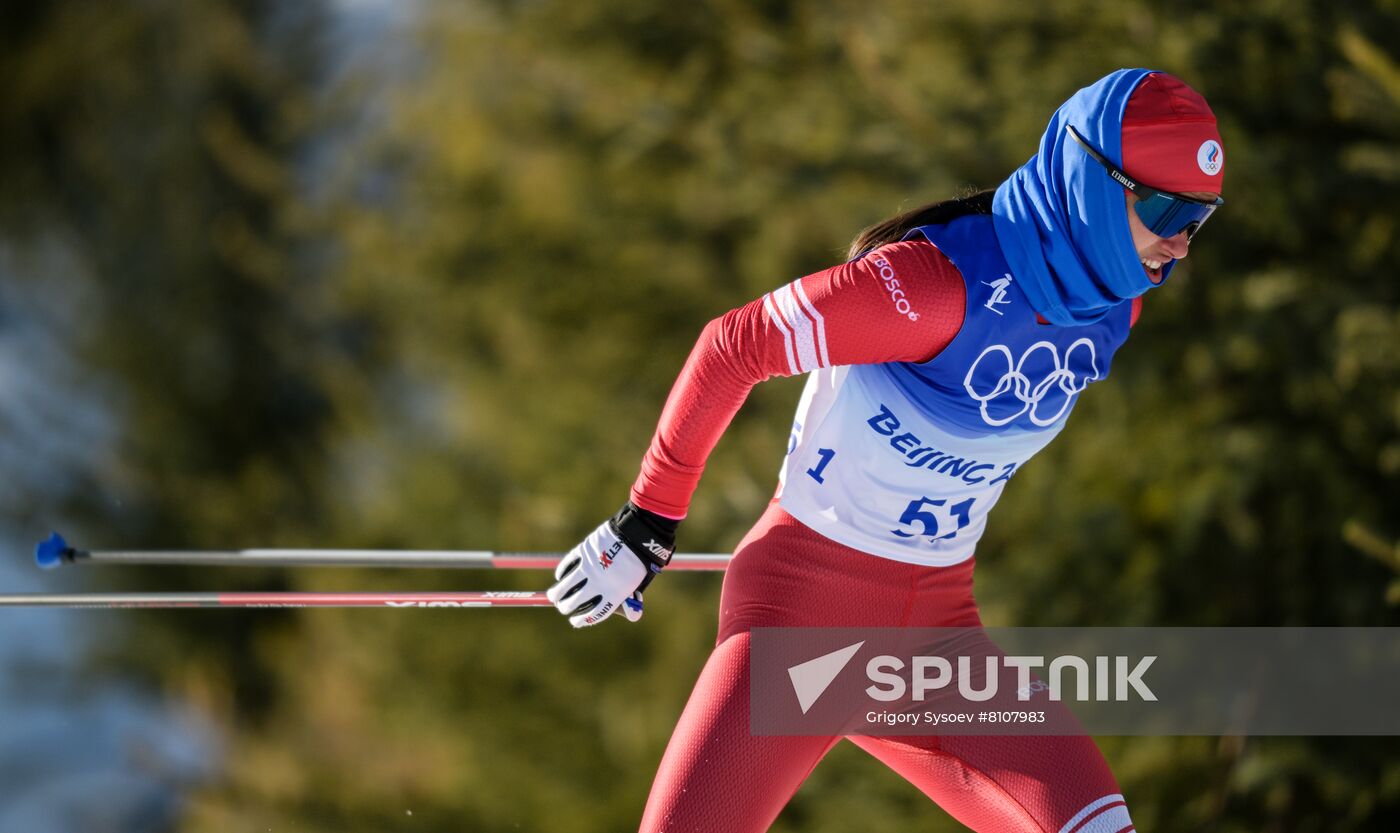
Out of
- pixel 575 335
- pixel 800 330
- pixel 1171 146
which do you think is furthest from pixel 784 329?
pixel 575 335

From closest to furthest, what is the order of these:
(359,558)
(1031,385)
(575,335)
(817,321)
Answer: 1. (817,321)
2. (1031,385)
3. (359,558)
4. (575,335)

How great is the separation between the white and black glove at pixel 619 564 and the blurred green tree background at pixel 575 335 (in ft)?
8.16

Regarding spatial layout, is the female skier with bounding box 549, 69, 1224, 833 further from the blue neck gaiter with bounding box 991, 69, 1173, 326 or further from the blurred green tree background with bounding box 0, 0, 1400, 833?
the blurred green tree background with bounding box 0, 0, 1400, 833

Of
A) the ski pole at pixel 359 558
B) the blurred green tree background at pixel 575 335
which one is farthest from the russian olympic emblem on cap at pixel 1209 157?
the blurred green tree background at pixel 575 335

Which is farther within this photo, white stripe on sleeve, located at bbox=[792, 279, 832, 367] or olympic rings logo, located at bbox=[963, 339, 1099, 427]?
olympic rings logo, located at bbox=[963, 339, 1099, 427]

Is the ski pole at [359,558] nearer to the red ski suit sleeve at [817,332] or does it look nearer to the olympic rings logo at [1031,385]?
the red ski suit sleeve at [817,332]

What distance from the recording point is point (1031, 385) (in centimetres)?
244

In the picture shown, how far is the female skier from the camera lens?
2.30 meters

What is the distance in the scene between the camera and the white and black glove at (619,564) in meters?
2.52

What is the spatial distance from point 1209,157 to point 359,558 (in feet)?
6.78

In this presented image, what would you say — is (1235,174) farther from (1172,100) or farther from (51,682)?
(51,682)

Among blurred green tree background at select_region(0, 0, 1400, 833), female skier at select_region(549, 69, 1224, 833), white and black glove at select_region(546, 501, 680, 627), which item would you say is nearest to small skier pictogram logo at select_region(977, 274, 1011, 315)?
female skier at select_region(549, 69, 1224, 833)

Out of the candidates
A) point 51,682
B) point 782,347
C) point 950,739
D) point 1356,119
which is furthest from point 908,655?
point 51,682

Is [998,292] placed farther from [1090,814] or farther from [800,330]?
[1090,814]
